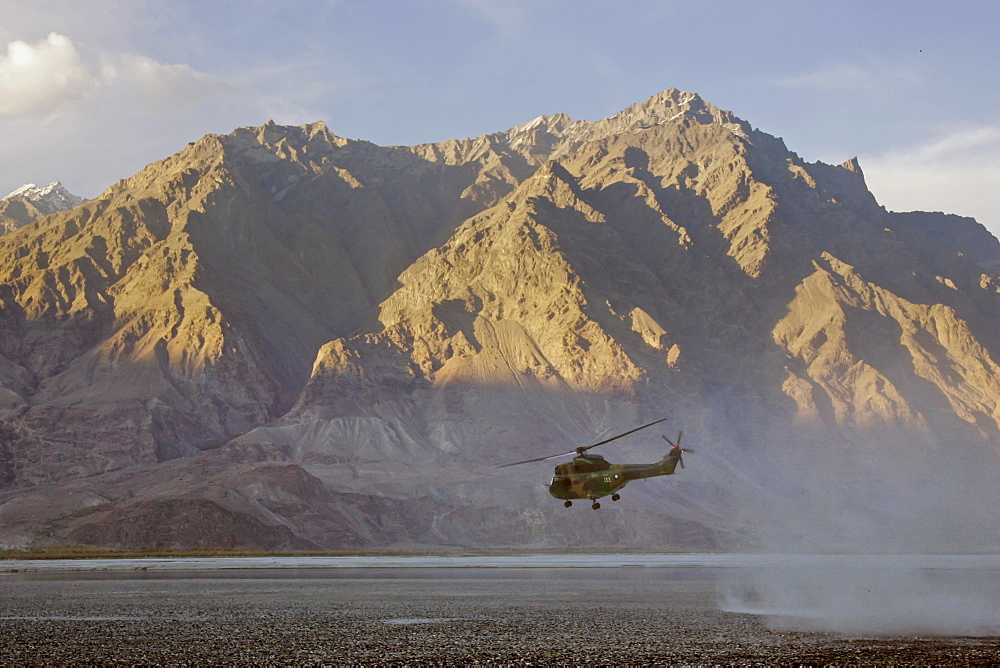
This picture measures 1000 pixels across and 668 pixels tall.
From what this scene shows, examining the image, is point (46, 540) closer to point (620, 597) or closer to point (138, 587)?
point (138, 587)

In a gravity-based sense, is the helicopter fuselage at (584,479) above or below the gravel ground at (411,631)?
above

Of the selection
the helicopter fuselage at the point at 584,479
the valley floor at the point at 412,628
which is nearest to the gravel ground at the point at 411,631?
the valley floor at the point at 412,628

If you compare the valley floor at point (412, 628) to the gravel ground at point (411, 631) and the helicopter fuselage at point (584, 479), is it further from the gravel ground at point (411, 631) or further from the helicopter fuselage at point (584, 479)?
the helicopter fuselage at point (584, 479)

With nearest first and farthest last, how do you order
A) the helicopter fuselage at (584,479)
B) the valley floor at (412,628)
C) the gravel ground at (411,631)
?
the gravel ground at (411,631), the valley floor at (412,628), the helicopter fuselage at (584,479)

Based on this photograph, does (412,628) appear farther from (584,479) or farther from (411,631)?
(584,479)

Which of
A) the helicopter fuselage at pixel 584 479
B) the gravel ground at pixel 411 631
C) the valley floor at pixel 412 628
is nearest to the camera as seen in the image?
the gravel ground at pixel 411 631

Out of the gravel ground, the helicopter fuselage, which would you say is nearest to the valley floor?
the gravel ground

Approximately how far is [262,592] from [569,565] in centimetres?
5704

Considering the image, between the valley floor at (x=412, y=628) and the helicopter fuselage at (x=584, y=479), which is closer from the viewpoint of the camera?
the valley floor at (x=412, y=628)

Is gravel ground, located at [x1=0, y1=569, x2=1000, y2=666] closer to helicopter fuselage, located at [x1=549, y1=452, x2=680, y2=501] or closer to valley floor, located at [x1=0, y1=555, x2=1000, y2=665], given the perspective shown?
valley floor, located at [x1=0, y1=555, x2=1000, y2=665]

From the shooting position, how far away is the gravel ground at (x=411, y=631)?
40.5m

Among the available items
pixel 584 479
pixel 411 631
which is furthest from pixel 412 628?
pixel 584 479

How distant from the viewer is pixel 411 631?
162 feet

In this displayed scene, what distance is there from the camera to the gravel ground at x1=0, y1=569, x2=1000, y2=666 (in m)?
40.5
